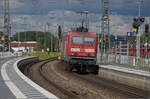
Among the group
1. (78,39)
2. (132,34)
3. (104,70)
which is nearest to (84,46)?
(78,39)

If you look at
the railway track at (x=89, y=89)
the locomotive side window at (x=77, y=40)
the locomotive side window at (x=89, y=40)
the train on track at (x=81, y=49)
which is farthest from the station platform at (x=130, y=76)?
the locomotive side window at (x=77, y=40)

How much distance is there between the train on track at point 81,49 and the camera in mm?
24016

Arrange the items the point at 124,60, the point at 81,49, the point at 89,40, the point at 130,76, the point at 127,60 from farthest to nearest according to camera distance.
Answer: the point at 89,40 → the point at 81,49 → the point at 124,60 → the point at 127,60 → the point at 130,76

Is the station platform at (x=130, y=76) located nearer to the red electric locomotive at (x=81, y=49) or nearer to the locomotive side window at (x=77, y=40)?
the red electric locomotive at (x=81, y=49)

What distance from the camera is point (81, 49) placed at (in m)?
24.2

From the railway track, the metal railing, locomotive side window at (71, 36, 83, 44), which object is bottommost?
the railway track

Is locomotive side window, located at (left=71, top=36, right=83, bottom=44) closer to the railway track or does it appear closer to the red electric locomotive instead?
the red electric locomotive

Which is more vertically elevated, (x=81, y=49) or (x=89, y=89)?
(x=81, y=49)

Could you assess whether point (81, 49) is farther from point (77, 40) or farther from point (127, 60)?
point (127, 60)

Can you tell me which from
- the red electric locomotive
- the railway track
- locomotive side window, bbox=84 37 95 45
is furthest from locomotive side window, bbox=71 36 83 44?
the railway track

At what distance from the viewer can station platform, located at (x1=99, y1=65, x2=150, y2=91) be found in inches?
606

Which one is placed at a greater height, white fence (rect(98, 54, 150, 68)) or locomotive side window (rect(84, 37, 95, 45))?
locomotive side window (rect(84, 37, 95, 45))

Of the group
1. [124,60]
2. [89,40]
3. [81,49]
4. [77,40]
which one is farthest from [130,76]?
[77,40]

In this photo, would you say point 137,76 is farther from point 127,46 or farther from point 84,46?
point 84,46
